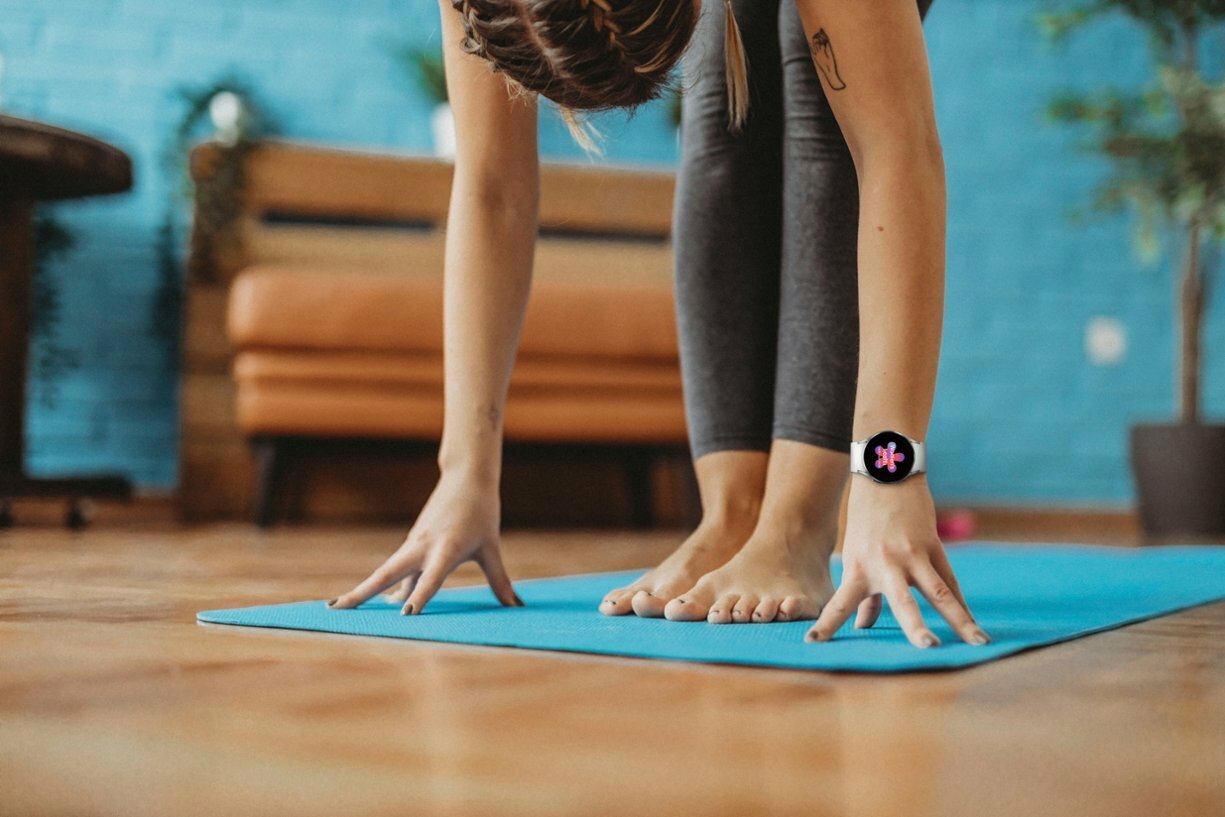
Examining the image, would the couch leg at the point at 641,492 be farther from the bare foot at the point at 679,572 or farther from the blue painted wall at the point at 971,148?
the bare foot at the point at 679,572

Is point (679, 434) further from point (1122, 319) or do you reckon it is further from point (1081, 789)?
point (1081, 789)

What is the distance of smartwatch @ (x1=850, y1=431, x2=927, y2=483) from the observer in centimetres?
85

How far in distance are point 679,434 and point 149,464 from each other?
152cm

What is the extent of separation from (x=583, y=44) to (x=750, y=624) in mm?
430

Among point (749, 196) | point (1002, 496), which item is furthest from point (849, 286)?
point (1002, 496)

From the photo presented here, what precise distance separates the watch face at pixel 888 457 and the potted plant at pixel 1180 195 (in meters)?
2.40

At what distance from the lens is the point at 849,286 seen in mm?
1121

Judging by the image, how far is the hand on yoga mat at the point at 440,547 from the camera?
0.97 meters

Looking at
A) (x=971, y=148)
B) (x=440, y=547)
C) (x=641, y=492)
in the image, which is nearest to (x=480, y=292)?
(x=440, y=547)

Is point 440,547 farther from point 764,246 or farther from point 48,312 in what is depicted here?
point 48,312

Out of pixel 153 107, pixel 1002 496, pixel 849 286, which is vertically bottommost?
pixel 1002 496

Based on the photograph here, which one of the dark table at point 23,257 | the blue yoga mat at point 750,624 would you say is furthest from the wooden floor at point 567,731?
the dark table at point 23,257

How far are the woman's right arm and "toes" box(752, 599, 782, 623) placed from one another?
216 mm

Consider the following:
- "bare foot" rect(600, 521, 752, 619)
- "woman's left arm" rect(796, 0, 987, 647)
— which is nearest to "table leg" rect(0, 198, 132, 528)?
"bare foot" rect(600, 521, 752, 619)
